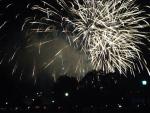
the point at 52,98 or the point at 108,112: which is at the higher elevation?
the point at 108,112

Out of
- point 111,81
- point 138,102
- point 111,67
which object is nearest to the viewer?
point 111,67

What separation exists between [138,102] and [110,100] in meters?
12.2

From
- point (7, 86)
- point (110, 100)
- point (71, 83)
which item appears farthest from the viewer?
point (71, 83)

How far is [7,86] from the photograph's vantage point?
73.1 m

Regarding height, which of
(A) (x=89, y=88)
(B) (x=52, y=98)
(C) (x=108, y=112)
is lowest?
(B) (x=52, y=98)

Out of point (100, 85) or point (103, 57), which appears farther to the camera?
point (100, 85)

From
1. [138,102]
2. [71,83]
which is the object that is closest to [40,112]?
[138,102]

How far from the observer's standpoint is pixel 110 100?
61750 mm

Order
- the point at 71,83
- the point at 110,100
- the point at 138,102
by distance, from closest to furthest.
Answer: the point at 138,102 → the point at 110,100 → the point at 71,83

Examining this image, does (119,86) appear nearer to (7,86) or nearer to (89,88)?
(89,88)

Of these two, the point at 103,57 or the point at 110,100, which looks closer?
the point at 103,57

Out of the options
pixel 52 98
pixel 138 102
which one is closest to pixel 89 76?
pixel 52 98

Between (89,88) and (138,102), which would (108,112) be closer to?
(138,102)

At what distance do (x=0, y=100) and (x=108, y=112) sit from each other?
3850 cm
